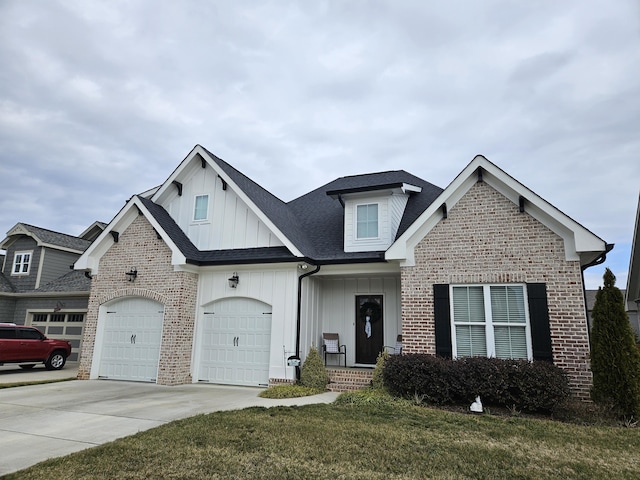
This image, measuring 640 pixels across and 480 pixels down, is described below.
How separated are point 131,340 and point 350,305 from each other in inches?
270

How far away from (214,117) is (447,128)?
390 inches

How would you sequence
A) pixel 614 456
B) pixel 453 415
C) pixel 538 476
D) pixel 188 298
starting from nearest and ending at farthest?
pixel 538 476
pixel 614 456
pixel 453 415
pixel 188 298

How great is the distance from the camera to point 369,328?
1234 cm

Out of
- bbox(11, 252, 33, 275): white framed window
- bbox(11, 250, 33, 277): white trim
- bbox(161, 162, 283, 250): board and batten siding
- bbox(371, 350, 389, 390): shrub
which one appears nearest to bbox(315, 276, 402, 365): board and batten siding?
bbox(371, 350, 389, 390): shrub

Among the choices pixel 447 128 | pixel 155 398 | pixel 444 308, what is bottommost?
pixel 155 398

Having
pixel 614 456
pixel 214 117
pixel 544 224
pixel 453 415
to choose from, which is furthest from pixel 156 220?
pixel 614 456

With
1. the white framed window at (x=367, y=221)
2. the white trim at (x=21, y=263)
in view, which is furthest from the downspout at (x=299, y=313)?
the white trim at (x=21, y=263)

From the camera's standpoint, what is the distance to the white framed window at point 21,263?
1936 centimetres

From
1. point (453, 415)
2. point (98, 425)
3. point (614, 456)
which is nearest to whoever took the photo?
point (614, 456)

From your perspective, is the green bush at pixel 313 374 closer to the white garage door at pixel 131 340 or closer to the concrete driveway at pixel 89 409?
the concrete driveway at pixel 89 409

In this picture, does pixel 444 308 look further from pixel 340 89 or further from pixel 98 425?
pixel 340 89

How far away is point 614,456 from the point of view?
506 centimetres

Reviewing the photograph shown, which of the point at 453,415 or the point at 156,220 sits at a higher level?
the point at 156,220

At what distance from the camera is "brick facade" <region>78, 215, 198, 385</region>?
1127 cm
